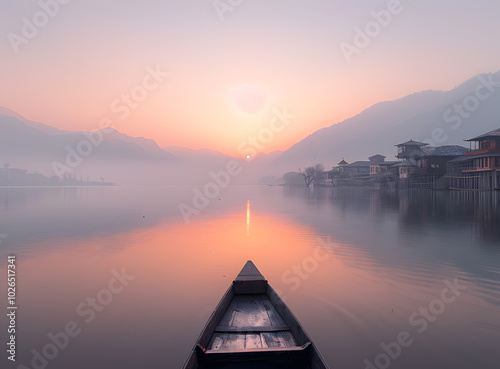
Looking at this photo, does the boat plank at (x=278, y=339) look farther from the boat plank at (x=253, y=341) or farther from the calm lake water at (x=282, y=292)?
the calm lake water at (x=282, y=292)

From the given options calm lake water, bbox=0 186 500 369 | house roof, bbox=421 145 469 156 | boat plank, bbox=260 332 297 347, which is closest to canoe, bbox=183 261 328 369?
boat plank, bbox=260 332 297 347

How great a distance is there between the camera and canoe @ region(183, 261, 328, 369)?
14.4ft

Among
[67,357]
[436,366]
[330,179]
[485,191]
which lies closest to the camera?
[436,366]

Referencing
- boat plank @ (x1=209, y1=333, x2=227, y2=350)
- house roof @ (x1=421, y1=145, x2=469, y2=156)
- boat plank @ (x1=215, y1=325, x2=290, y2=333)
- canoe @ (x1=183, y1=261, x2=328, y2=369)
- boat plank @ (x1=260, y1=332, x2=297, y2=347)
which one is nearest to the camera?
canoe @ (x1=183, y1=261, x2=328, y2=369)

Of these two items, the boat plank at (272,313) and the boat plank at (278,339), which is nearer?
the boat plank at (278,339)

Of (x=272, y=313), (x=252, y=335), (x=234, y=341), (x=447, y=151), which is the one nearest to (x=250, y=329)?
(x=252, y=335)

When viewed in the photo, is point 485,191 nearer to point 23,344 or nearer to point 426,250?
point 426,250

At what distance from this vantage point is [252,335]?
5.77 m

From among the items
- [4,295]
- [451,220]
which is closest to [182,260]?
[4,295]

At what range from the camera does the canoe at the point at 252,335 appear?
4398 mm

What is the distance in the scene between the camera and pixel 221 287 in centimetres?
1071

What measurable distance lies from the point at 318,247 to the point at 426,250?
5.55 meters

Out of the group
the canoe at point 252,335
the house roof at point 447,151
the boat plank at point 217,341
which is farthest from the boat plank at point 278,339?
the house roof at point 447,151

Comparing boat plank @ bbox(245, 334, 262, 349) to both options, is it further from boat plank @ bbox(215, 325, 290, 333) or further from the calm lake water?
the calm lake water
